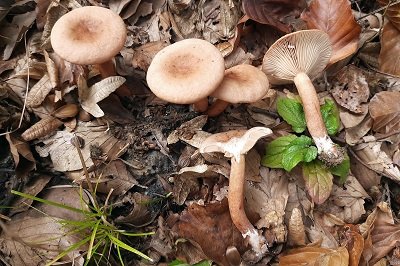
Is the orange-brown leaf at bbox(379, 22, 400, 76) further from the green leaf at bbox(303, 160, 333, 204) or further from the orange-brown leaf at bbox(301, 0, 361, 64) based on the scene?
the green leaf at bbox(303, 160, 333, 204)

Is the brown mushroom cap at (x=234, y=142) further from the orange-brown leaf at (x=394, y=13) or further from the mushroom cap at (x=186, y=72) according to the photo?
the orange-brown leaf at (x=394, y=13)

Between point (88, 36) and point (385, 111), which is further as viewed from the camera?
point (385, 111)

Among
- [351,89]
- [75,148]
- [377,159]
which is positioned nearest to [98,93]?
[75,148]

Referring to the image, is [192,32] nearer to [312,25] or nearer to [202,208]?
[312,25]

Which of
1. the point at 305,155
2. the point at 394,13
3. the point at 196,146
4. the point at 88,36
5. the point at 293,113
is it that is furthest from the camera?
the point at 394,13

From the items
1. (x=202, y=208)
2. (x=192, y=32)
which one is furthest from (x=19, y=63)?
(x=202, y=208)

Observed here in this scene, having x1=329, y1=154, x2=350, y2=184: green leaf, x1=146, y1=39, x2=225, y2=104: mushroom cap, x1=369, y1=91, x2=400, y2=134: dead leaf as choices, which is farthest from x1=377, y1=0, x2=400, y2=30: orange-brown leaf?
x1=146, y1=39, x2=225, y2=104: mushroom cap

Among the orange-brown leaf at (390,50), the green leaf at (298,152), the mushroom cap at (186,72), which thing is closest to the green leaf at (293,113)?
the green leaf at (298,152)

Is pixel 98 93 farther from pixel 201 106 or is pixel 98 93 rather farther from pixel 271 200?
pixel 271 200
